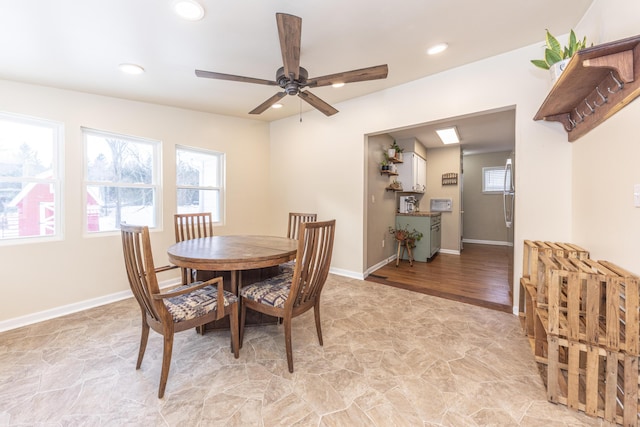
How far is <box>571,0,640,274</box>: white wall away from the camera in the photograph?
1.42 m

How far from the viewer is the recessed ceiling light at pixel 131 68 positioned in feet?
8.04

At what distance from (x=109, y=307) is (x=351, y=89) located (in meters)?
3.92

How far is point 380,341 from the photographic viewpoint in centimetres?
→ 214

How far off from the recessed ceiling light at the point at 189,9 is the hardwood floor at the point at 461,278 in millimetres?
3496

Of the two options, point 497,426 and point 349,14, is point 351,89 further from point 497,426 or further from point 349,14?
point 497,426

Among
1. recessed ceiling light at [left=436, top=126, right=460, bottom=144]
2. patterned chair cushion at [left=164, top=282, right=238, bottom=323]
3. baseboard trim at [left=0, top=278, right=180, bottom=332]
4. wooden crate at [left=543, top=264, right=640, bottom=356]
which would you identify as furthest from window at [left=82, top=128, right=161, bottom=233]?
recessed ceiling light at [left=436, top=126, right=460, bottom=144]

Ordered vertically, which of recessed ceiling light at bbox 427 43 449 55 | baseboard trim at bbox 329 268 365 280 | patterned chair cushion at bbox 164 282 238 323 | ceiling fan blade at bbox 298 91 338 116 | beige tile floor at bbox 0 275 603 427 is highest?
recessed ceiling light at bbox 427 43 449 55

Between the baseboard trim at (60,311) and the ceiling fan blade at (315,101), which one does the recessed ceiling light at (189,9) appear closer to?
the ceiling fan blade at (315,101)

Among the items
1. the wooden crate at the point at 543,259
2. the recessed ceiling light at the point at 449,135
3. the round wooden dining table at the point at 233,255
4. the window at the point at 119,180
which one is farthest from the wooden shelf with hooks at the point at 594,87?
the window at the point at 119,180

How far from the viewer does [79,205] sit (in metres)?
2.89

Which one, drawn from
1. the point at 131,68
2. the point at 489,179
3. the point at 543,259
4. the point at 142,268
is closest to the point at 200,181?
the point at 131,68

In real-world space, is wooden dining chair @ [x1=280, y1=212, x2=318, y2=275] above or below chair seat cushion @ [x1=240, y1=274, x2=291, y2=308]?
above

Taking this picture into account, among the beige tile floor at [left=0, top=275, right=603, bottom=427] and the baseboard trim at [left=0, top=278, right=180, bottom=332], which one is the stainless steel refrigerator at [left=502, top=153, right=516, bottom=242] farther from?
the baseboard trim at [left=0, top=278, right=180, bottom=332]

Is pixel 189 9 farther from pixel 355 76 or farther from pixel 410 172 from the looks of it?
pixel 410 172
